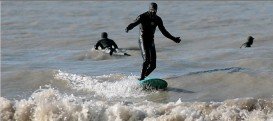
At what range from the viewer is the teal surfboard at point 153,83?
13070mm

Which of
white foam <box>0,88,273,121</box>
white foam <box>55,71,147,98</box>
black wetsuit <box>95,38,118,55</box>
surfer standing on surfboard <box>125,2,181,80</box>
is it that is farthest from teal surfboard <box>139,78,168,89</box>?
black wetsuit <box>95,38,118,55</box>

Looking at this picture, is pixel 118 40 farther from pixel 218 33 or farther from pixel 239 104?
pixel 239 104

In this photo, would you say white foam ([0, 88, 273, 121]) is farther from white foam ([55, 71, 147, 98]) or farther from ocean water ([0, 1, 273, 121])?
white foam ([55, 71, 147, 98])

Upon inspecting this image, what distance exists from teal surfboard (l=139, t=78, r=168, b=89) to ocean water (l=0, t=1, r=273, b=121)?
7.1 inches

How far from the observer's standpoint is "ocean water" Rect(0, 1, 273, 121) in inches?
443

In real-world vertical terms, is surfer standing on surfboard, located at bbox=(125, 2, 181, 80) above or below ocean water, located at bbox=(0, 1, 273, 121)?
above

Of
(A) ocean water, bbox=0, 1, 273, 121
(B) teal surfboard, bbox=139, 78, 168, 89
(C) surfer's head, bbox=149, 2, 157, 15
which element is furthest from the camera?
(B) teal surfboard, bbox=139, 78, 168, 89

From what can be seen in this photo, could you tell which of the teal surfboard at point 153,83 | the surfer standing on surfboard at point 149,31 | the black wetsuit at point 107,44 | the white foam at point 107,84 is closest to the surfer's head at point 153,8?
the surfer standing on surfboard at point 149,31

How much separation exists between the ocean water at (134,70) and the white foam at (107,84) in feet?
0.07

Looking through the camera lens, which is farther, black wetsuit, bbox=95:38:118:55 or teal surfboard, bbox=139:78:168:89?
black wetsuit, bbox=95:38:118:55

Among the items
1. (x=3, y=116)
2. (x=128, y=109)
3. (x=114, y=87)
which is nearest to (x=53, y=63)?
(x=114, y=87)

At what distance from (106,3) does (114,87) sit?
26381mm

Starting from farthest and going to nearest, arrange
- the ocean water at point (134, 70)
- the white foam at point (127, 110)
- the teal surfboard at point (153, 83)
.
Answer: the teal surfboard at point (153, 83)
the ocean water at point (134, 70)
the white foam at point (127, 110)

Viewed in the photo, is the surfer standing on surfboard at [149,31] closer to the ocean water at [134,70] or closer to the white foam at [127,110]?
the ocean water at [134,70]
